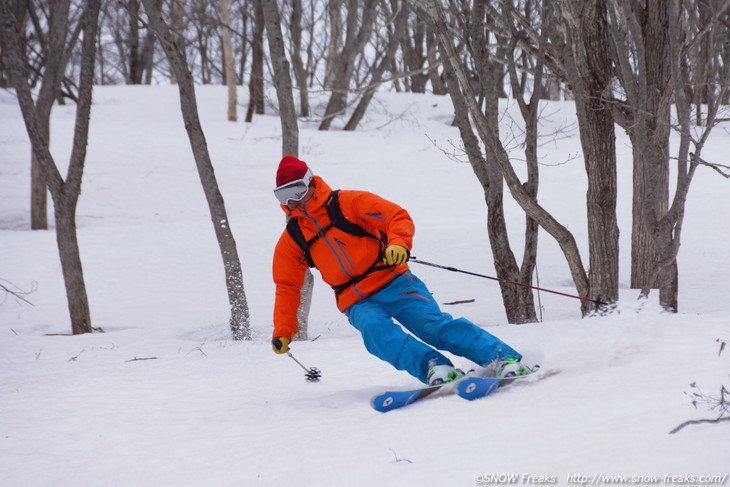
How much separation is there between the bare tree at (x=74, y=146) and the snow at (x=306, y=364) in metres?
0.63

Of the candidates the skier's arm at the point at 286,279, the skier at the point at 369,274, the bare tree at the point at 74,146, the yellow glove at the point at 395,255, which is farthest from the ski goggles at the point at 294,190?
the bare tree at the point at 74,146

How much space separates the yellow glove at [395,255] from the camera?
3518mm

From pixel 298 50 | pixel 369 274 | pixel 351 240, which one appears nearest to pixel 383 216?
pixel 351 240

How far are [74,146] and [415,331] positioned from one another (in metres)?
4.81

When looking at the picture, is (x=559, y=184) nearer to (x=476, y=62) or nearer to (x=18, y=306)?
(x=476, y=62)

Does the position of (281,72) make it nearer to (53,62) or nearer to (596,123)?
(596,123)

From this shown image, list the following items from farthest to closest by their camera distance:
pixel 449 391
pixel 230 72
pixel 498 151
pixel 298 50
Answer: pixel 298 50
pixel 230 72
pixel 498 151
pixel 449 391

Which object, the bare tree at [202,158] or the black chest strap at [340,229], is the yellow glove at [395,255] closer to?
the black chest strap at [340,229]

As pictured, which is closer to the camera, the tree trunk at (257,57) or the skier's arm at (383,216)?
the skier's arm at (383,216)

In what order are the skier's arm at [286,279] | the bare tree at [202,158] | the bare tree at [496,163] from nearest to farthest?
the skier's arm at [286,279], the bare tree at [496,163], the bare tree at [202,158]

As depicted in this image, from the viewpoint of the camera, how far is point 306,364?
491 centimetres

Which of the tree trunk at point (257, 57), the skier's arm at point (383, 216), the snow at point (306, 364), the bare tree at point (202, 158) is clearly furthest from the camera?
the tree trunk at point (257, 57)

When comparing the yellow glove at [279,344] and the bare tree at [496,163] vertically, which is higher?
the bare tree at [496,163]

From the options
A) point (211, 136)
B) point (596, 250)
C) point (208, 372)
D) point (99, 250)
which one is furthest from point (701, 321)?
point (211, 136)
